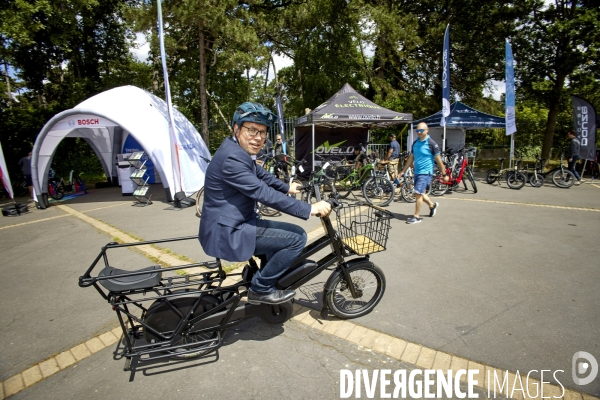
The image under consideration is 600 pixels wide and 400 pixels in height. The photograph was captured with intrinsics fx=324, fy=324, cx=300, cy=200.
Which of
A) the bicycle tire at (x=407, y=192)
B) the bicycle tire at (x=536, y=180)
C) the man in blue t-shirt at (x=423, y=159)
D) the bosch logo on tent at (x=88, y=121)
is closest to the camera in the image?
the man in blue t-shirt at (x=423, y=159)

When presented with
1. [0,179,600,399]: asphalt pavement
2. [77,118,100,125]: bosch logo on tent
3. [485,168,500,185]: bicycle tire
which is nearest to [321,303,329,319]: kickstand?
[0,179,600,399]: asphalt pavement

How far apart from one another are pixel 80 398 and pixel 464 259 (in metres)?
4.58

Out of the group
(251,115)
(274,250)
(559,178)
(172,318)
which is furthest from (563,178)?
(172,318)

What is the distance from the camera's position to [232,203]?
246 cm

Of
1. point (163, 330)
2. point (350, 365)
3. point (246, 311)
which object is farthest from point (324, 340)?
point (163, 330)

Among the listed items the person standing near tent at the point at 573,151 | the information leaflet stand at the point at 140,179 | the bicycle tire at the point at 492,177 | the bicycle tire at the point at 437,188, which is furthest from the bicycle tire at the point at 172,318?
the person standing near tent at the point at 573,151

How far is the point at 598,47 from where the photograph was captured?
12.5 m

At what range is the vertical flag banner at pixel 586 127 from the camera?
1107 centimetres

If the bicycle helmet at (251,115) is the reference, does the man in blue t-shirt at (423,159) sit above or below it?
below

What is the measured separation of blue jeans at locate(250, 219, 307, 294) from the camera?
2.60 metres

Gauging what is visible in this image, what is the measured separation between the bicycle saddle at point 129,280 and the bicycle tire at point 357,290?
1467mm

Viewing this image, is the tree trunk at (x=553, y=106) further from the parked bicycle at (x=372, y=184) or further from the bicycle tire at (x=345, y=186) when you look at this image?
the bicycle tire at (x=345, y=186)
